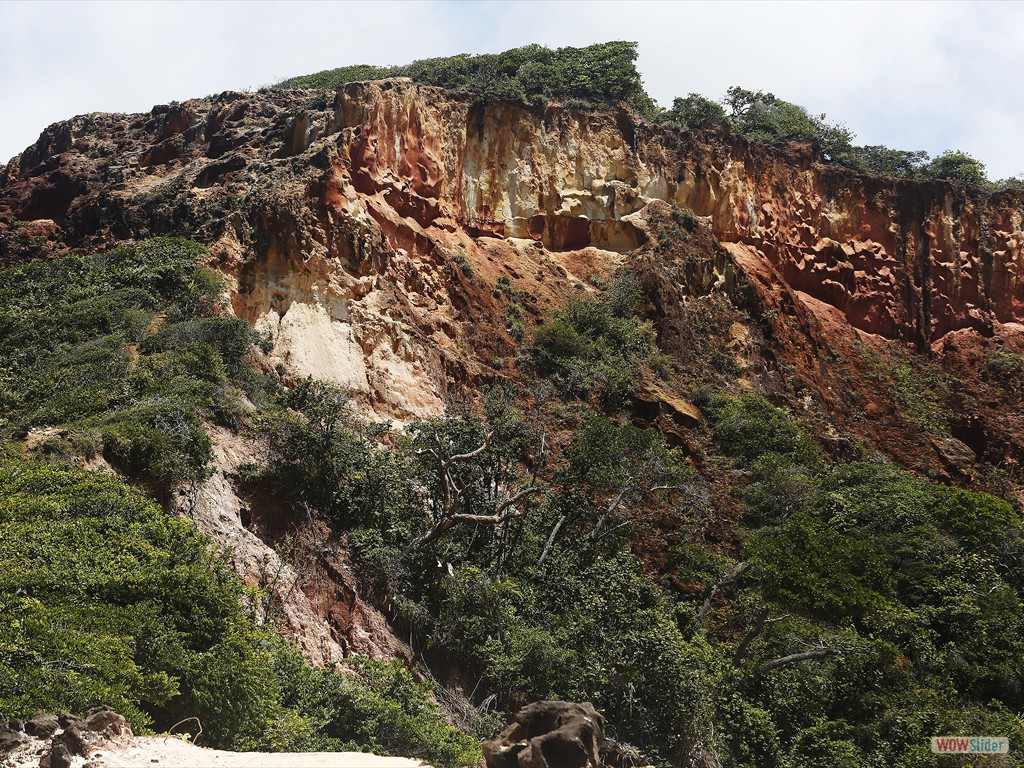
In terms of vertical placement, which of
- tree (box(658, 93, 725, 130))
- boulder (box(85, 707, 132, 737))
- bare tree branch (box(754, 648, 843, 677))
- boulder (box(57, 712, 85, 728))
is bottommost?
bare tree branch (box(754, 648, 843, 677))

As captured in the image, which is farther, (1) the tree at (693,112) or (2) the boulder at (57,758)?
(1) the tree at (693,112)

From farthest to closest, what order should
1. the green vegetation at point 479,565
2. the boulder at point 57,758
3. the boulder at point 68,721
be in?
the green vegetation at point 479,565
the boulder at point 68,721
the boulder at point 57,758

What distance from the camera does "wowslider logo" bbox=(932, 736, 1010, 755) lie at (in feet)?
46.4

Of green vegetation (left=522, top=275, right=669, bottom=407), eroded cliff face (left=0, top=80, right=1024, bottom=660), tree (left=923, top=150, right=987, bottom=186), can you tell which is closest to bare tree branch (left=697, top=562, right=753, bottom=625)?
eroded cliff face (left=0, top=80, right=1024, bottom=660)

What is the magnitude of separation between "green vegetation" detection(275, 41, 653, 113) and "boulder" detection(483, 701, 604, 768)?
87.5ft

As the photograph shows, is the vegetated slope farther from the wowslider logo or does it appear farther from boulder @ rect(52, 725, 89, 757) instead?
boulder @ rect(52, 725, 89, 757)

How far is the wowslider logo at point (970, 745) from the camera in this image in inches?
556

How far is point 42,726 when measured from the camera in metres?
8.19

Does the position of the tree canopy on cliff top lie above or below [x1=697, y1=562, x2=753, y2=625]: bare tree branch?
above

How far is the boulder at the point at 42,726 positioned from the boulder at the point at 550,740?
399 cm

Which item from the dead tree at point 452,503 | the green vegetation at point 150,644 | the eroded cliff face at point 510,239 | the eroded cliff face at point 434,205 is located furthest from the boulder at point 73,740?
the eroded cliff face at point 434,205

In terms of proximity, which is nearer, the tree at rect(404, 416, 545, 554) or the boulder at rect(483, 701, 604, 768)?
the boulder at rect(483, 701, 604, 768)

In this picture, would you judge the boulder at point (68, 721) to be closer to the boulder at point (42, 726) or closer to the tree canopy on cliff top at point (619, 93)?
the boulder at point (42, 726)

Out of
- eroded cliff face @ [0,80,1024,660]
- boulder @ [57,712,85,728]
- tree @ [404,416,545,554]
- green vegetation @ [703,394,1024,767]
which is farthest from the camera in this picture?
eroded cliff face @ [0,80,1024,660]
